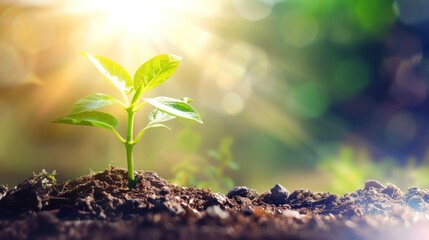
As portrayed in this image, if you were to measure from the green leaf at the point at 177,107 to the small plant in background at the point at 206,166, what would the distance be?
1614 mm

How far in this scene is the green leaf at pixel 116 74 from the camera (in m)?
1.61

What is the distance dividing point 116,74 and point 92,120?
0.62ft

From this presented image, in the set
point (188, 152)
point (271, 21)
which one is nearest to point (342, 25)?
point (271, 21)

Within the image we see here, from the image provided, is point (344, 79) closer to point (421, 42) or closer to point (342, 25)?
point (342, 25)

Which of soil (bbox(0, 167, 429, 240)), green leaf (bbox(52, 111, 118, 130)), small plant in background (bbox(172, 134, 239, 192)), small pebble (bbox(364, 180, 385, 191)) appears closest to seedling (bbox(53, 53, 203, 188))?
green leaf (bbox(52, 111, 118, 130))

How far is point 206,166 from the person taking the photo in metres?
3.19

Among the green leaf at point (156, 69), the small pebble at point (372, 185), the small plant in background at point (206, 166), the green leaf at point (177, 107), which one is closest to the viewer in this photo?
the green leaf at point (177, 107)

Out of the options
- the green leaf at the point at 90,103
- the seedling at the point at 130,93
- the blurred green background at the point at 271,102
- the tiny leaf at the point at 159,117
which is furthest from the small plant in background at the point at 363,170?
the green leaf at the point at 90,103

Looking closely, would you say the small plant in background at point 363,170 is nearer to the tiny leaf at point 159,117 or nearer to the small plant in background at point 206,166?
the small plant in background at point 206,166

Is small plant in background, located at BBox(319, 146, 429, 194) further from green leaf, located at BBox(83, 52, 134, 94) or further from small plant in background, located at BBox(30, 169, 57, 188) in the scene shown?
small plant in background, located at BBox(30, 169, 57, 188)

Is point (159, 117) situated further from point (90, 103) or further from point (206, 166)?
point (206, 166)

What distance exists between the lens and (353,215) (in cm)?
144

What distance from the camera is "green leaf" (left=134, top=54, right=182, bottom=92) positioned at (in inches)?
62.5

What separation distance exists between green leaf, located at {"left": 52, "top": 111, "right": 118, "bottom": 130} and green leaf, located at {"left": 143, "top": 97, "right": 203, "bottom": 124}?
0.65ft
